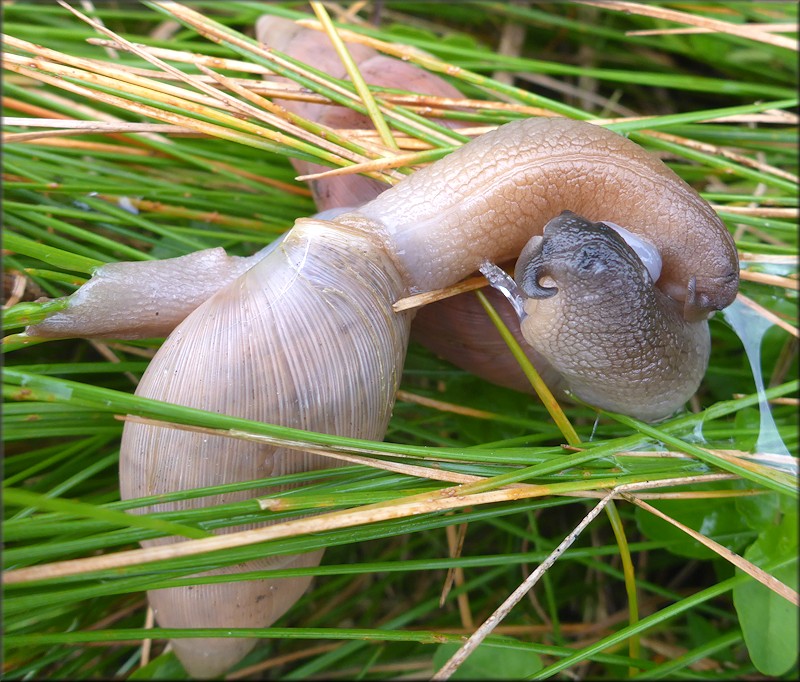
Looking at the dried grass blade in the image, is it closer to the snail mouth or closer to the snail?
the snail

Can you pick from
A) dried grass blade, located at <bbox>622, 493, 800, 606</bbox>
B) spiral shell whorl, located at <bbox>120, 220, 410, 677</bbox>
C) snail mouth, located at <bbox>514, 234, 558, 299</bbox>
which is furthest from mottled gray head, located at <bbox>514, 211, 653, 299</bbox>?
dried grass blade, located at <bbox>622, 493, 800, 606</bbox>

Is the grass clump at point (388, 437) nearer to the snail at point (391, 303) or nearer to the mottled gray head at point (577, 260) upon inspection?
the snail at point (391, 303)

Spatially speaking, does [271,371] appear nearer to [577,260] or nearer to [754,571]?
[577,260]

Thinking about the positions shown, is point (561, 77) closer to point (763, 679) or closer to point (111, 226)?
point (111, 226)

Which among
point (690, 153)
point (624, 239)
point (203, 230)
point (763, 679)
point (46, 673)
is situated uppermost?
point (690, 153)

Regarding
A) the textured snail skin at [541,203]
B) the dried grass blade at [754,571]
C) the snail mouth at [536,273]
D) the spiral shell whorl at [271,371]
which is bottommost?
the dried grass blade at [754,571]

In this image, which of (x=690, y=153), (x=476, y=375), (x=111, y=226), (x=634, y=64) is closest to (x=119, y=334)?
(x=111, y=226)

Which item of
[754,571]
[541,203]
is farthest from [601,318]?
[754,571]

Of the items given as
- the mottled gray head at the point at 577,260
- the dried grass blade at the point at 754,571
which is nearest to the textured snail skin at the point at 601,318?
the mottled gray head at the point at 577,260
